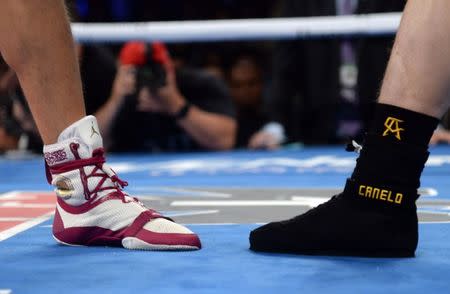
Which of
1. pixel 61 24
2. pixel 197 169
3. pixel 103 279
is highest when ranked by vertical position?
pixel 61 24

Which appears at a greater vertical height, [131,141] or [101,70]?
[101,70]

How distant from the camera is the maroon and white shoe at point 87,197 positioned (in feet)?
3.60

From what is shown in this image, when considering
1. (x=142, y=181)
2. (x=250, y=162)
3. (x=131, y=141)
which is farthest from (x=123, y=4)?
(x=142, y=181)

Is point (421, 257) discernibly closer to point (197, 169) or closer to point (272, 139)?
point (197, 169)

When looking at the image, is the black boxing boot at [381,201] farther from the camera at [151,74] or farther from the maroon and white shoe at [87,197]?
the camera at [151,74]

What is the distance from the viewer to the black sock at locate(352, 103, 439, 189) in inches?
38.4

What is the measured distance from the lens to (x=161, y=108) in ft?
11.1

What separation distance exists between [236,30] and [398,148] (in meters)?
2.07

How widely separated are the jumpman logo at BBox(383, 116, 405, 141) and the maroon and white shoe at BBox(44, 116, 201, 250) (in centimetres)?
33

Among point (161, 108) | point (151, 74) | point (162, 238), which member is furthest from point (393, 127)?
point (161, 108)

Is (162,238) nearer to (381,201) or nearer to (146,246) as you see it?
(146,246)

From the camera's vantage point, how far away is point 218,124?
138 inches

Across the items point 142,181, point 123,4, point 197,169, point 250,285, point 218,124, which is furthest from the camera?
point 123,4

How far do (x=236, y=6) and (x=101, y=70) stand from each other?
1830 millimetres
